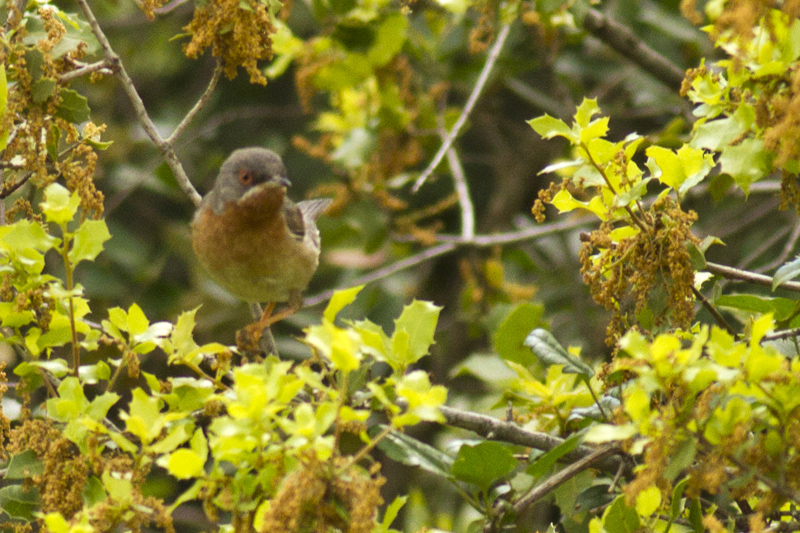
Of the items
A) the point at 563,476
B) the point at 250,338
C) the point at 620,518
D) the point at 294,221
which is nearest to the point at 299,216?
the point at 294,221

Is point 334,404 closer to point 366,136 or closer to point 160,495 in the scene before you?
point 366,136

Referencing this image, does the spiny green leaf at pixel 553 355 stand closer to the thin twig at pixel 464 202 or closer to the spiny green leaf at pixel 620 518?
the spiny green leaf at pixel 620 518

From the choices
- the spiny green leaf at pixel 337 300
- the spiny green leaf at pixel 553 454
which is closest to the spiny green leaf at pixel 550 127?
the spiny green leaf at pixel 337 300

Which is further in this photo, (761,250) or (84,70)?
(761,250)

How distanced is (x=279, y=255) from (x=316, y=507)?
2304mm

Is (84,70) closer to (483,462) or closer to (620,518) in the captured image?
(483,462)

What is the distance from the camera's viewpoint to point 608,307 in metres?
2.57

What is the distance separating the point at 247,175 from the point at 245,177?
0.01m

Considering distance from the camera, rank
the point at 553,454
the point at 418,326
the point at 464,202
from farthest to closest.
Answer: the point at 464,202 < the point at 553,454 < the point at 418,326

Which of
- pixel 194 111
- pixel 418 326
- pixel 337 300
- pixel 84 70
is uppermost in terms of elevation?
pixel 84 70

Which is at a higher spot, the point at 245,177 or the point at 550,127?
the point at 550,127

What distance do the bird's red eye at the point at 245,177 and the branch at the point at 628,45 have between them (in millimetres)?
1947

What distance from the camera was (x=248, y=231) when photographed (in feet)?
13.3

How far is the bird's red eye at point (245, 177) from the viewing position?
408cm
